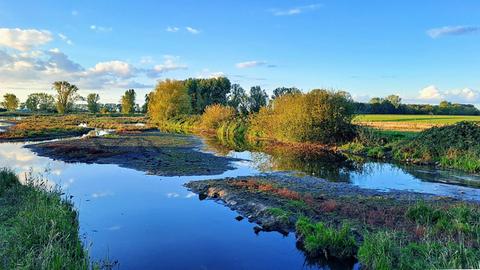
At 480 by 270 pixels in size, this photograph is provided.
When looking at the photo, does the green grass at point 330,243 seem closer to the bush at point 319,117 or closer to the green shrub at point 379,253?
the green shrub at point 379,253

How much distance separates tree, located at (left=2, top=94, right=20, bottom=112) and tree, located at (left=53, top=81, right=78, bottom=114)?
94.4 feet

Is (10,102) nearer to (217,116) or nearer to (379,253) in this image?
(217,116)

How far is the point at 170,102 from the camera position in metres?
97.4

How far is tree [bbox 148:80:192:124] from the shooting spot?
97.6 meters

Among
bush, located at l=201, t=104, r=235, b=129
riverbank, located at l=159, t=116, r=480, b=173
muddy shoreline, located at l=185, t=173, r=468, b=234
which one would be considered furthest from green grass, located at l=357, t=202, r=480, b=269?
bush, located at l=201, t=104, r=235, b=129

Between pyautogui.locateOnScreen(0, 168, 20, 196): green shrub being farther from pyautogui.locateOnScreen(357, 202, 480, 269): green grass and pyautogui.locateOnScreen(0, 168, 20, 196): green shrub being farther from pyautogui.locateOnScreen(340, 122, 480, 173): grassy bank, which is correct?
pyautogui.locateOnScreen(340, 122, 480, 173): grassy bank

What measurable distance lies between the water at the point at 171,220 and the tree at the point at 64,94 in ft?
430

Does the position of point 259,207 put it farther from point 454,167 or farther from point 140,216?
point 454,167

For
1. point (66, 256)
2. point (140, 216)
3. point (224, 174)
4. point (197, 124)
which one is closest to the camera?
point (66, 256)

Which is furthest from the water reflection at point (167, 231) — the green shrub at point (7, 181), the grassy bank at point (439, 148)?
the grassy bank at point (439, 148)

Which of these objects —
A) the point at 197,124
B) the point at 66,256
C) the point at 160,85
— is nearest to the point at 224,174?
the point at 66,256

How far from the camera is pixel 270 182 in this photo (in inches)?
859

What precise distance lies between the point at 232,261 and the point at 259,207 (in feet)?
16.4

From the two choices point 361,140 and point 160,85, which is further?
point 160,85
